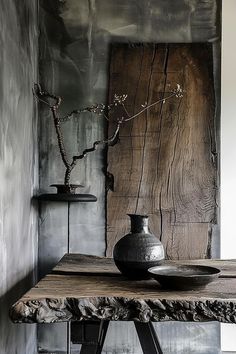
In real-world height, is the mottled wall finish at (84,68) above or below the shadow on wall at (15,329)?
above

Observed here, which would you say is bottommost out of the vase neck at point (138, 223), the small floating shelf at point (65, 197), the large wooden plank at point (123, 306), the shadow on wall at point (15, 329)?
the shadow on wall at point (15, 329)

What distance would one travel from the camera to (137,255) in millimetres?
2537

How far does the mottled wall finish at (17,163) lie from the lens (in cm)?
279

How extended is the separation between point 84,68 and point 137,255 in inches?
67.1

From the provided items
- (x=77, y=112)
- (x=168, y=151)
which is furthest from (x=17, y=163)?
(x=168, y=151)

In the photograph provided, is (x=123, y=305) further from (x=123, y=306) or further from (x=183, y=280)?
(x=183, y=280)

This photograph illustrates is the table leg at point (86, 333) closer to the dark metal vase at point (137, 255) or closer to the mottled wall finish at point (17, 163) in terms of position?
the dark metal vase at point (137, 255)

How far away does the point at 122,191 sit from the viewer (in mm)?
3680

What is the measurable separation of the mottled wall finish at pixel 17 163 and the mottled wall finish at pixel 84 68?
11 centimetres

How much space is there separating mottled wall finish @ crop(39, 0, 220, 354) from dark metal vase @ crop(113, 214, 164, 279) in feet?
3.68

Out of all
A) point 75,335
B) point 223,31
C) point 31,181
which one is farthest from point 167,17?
point 75,335

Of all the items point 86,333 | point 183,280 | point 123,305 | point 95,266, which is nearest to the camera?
point 123,305

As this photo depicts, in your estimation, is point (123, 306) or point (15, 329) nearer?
point (123, 306)

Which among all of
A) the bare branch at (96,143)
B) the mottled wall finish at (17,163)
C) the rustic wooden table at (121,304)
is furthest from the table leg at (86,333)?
the bare branch at (96,143)
